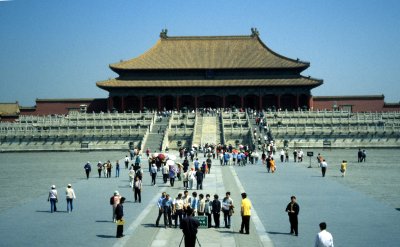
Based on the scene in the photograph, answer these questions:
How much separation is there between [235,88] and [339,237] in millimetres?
66512

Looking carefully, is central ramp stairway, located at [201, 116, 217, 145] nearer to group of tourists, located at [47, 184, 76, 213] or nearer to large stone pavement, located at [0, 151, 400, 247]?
large stone pavement, located at [0, 151, 400, 247]

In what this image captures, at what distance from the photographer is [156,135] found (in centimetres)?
5725

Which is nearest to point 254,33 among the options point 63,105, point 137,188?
point 63,105

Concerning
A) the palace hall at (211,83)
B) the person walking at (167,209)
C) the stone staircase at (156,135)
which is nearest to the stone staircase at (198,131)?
the stone staircase at (156,135)

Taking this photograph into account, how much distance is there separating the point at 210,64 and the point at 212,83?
5.26 metres

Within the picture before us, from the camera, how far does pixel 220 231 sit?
677 inches

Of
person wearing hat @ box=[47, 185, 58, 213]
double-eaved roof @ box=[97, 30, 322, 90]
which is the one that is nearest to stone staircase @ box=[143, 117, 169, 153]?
double-eaved roof @ box=[97, 30, 322, 90]

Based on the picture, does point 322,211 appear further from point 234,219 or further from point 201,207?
point 201,207

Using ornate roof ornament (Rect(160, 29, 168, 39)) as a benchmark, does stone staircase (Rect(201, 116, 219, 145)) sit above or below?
below

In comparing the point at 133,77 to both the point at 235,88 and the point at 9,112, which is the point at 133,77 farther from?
the point at 9,112

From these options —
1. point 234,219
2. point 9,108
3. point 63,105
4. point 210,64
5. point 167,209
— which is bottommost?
point 234,219

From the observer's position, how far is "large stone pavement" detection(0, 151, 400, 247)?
1588 cm

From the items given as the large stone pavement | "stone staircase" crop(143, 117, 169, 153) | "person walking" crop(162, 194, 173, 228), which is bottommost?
the large stone pavement

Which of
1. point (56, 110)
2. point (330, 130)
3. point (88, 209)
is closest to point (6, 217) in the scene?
point (88, 209)
